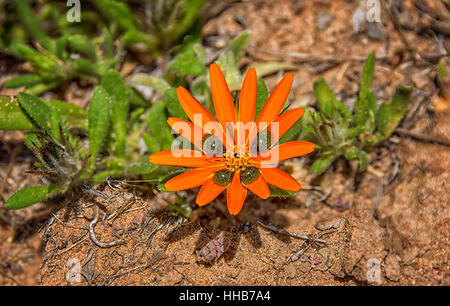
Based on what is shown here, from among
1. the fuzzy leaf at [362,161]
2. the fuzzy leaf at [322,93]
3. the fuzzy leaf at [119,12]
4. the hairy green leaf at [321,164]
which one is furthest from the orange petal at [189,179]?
the fuzzy leaf at [119,12]

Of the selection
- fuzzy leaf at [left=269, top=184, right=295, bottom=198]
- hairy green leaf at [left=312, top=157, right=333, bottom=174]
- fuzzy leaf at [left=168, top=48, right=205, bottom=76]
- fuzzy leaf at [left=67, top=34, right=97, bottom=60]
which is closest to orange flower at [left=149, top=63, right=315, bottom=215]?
fuzzy leaf at [left=269, top=184, right=295, bottom=198]

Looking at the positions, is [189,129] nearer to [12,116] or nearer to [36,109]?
[36,109]

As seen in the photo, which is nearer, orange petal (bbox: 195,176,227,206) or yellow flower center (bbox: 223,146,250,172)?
orange petal (bbox: 195,176,227,206)

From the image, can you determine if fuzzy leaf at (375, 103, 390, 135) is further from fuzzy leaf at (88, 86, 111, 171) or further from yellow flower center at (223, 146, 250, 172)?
fuzzy leaf at (88, 86, 111, 171)

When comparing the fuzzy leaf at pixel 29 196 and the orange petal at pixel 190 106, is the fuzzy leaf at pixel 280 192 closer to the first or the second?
the orange petal at pixel 190 106

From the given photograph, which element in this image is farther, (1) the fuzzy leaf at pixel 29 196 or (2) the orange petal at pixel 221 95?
(1) the fuzzy leaf at pixel 29 196
